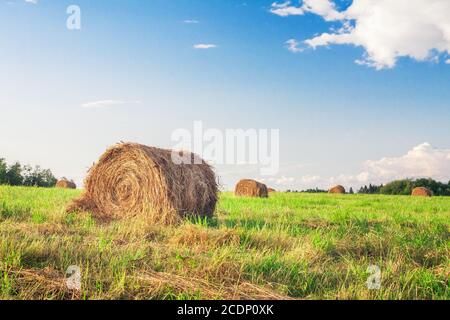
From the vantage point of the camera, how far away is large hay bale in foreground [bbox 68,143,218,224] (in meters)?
8.76

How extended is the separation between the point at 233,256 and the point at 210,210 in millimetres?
4938

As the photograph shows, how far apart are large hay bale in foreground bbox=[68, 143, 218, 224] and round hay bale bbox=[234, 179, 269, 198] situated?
10196 mm

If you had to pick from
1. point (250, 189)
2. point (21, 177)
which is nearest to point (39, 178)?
point (21, 177)

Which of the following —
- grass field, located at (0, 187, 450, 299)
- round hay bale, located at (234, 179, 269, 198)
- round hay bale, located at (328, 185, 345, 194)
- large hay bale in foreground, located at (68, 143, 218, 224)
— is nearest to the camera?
grass field, located at (0, 187, 450, 299)

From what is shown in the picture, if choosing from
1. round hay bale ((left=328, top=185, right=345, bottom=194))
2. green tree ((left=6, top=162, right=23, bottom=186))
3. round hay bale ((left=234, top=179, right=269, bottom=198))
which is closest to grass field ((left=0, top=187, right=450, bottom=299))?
round hay bale ((left=234, top=179, right=269, bottom=198))

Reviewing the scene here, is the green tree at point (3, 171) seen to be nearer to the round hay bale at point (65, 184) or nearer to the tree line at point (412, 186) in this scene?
the round hay bale at point (65, 184)

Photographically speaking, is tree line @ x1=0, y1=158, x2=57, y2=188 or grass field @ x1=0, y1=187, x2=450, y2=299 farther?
tree line @ x1=0, y1=158, x2=57, y2=188

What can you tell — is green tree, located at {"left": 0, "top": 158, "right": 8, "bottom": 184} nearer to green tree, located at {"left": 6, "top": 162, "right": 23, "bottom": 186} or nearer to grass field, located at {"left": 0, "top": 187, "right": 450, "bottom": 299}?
green tree, located at {"left": 6, "top": 162, "right": 23, "bottom": 186}

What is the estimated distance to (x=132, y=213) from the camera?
9.25m

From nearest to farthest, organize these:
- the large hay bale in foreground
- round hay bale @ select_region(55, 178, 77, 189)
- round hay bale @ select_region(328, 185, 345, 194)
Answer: the large hay bale in foreground < round hay bale @ select_region(55, 178, 77, 189) < round hay bale @ select_region(328, 185, 345, 194)

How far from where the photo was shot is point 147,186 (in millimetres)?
9055

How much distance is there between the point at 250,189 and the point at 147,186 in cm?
1149

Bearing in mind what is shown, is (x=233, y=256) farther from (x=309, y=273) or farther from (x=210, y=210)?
(x=210, y=210)
